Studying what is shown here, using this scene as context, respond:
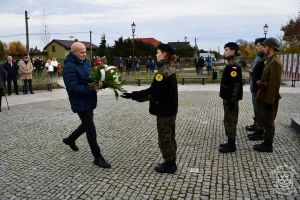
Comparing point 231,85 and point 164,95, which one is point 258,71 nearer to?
point 231,85

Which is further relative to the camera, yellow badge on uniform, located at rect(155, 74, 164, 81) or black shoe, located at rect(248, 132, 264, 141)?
black shoe, located at rect(248, 132, 264, 141)

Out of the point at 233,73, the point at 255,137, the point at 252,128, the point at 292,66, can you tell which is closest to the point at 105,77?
the point at 233,73

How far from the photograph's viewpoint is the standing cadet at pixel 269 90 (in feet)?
20.4

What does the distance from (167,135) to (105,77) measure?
1.28 metres

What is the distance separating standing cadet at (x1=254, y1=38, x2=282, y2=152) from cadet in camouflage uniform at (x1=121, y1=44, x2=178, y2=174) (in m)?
1.97

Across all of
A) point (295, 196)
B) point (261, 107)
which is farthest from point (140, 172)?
point (261, 107)

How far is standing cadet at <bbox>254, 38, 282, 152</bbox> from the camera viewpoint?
20.4ft

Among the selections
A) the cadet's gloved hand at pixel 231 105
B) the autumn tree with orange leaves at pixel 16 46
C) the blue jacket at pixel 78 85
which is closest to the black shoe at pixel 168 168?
the blue jacket at pixel 78 85

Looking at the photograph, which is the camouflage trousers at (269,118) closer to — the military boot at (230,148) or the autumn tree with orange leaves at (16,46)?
the military boot at (230,148)

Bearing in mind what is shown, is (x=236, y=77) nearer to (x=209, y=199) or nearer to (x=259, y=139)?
(x=259, y=139)

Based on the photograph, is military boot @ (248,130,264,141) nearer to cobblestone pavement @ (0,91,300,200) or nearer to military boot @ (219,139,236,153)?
cobblestone pavement @ (0,91,300,200)

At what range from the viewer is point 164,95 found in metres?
5.11

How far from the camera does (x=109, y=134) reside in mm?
8125

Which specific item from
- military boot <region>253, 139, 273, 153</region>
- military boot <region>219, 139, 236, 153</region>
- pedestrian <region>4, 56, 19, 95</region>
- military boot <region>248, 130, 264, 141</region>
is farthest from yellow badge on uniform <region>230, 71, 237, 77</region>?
pedestrian <region>4, 56, 19, 95</region>
